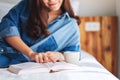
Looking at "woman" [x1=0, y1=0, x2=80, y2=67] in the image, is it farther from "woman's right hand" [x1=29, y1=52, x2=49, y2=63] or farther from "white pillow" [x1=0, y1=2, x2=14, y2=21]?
"white pillow" [x1=0, y1=2, x2=14, y2=21]

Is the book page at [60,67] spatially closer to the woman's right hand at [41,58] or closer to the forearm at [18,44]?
the woman's right hand at [41,58]

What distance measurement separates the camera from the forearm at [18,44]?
1.71m

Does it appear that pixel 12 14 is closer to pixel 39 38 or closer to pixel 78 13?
pixel 39 38

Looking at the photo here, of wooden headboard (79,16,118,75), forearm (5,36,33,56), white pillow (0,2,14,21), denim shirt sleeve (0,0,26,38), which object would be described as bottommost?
wooden headboard (79,16,118,75)

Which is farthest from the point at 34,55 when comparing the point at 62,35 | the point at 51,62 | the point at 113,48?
the point at 113,48

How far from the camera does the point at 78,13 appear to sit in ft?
8.18

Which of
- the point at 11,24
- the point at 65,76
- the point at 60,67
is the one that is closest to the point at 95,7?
the point at 11,24

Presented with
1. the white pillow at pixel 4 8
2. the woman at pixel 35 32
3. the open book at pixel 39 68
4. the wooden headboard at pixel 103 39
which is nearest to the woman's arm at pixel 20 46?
the woman at pixel 35 32

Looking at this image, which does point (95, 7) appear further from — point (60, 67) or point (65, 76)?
point (65, 76)

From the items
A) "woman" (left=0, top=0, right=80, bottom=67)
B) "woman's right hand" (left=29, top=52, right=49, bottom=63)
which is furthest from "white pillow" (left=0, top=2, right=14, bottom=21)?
"woman's right hand" (left=29, top=52, right=49, bottom=63)

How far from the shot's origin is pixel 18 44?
173 centimetres

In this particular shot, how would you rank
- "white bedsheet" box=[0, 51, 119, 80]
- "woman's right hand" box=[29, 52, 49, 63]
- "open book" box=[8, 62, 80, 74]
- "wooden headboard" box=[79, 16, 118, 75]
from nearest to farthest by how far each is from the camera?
"white bedsheet" box=[0, 51, 119, 80], "open book" box=[8, 62, 80, 74], "woman's right hand" box=[29, 52, 49, 63], "wooden headboard" box=[79, 16, 118, 75]

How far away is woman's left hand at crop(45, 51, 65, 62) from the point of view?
5.35ft

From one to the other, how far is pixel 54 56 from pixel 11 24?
1.18ft
